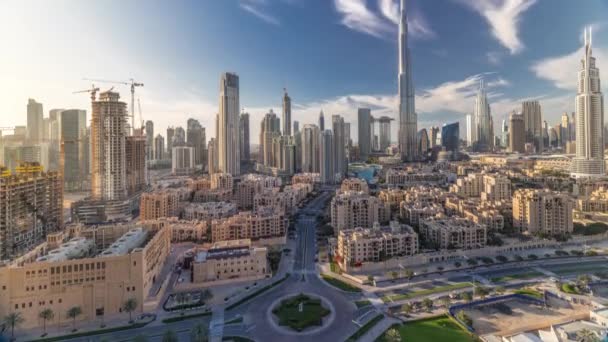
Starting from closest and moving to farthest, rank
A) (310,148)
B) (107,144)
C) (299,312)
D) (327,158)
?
1. (299,312)
2. (107,144)
3. (327,158)
4. (310,148)

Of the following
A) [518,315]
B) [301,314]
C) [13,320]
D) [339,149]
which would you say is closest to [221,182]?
[339,149]

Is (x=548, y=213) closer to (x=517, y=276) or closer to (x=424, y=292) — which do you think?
(x=517, y=276)

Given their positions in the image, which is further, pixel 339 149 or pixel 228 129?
pixel 339 149

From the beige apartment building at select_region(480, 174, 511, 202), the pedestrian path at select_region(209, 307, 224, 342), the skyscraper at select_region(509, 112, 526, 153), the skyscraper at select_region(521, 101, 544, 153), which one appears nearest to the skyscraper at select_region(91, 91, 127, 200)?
the pedestrian path at select_region(209, 307, 224, 342)

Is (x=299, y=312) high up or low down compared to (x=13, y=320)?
down

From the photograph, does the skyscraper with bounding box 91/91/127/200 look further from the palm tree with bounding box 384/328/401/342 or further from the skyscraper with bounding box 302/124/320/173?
the skyscraper with bounding box 302/124/320/173

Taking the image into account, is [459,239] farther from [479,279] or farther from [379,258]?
[379,258]

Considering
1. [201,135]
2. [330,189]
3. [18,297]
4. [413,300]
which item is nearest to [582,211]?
[413,300]
